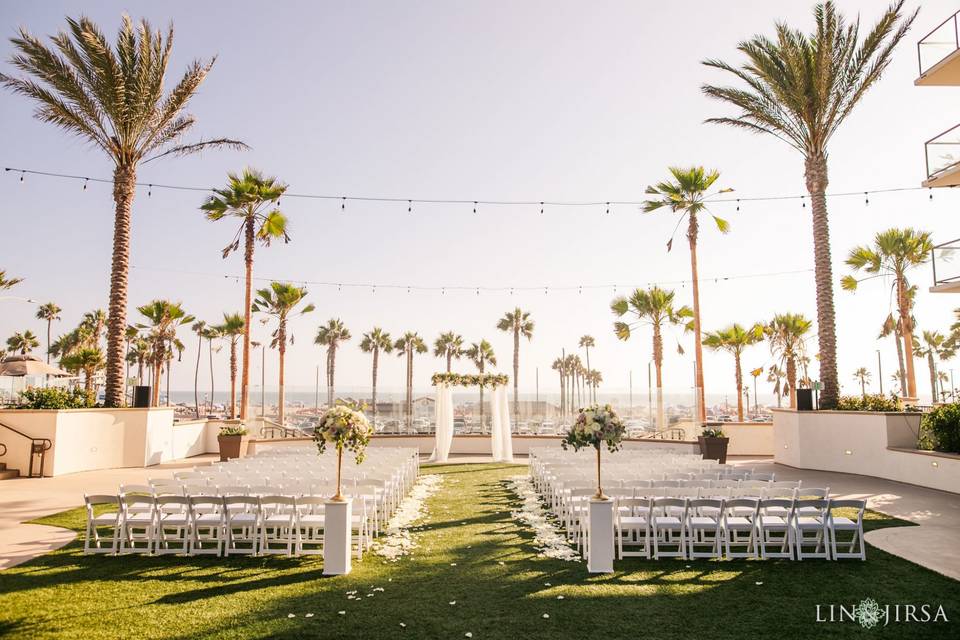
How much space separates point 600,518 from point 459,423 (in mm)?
18965

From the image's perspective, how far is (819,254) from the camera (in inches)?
682

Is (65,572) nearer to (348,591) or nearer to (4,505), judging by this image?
(348,591)

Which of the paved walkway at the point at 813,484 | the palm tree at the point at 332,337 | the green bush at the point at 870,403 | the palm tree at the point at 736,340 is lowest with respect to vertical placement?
the paved walkway at the point at 813,484

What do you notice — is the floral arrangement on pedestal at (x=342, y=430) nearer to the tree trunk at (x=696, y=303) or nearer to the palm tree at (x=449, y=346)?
the tree trunk at (x=696, y=303)

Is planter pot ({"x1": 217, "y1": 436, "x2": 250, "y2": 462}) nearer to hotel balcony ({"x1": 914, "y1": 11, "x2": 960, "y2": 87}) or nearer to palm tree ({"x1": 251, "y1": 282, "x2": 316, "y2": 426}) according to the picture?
palm tree ({"x1": 251, "y1": 282, "x2": 316, "y2": 426})

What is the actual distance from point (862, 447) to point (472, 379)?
1115 centimetres

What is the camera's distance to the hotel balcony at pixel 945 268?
1387 cm

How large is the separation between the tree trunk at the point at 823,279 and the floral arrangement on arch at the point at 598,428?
12367 mm

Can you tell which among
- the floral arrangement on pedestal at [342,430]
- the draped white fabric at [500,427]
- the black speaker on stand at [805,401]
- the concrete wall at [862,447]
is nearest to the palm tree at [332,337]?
the draped white fabric at [500,427]

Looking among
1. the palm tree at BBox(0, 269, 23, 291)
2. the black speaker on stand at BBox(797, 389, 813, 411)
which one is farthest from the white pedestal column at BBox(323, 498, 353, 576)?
the palm tree at BBox(0, 269, 23, 291)

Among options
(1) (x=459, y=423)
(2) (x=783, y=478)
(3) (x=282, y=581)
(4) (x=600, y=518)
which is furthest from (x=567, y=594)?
(1) (x=459, y=423)

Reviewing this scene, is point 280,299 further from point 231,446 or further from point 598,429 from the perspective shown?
point 598,429

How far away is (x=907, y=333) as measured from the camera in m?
23.0

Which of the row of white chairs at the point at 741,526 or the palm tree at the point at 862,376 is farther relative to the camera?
the palm tree at the point at 862,376
